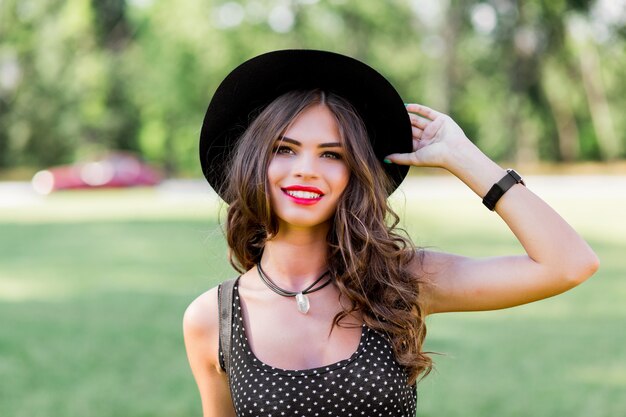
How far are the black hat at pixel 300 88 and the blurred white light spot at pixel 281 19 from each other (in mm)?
42971

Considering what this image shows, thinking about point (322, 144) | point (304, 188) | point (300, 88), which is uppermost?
point (300, 88)

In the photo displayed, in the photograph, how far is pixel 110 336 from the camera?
8133mm

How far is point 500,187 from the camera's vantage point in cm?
243

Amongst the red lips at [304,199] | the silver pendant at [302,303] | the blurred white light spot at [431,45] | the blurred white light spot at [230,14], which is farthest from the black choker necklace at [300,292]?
the blurred white light spot at [431,45]

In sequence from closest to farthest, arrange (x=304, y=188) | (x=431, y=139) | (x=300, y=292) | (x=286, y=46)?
(x=304, y=188), (x=300, y=292), (x=431, y=139), (x=286, y=46)

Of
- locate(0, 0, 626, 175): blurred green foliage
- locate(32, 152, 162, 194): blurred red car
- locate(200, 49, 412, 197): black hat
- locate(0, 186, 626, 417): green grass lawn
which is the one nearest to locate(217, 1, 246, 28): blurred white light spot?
locate(0, 0, 626, 175): blurred green foliage

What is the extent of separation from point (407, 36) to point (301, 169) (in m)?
46.8

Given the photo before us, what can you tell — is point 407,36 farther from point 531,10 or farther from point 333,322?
point 333,322

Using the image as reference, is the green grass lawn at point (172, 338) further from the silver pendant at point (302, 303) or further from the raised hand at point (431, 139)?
the raised hand at point (431, 139)

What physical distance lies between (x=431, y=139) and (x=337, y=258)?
444 millimetres

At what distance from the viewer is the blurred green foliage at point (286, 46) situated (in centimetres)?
4088

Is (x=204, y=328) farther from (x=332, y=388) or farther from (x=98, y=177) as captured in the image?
(x=98, y=177)

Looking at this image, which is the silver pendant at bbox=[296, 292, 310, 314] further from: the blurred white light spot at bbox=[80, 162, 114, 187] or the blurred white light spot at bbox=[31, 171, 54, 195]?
the blurred white light spot at bbox=[80, 162, 114, 187]

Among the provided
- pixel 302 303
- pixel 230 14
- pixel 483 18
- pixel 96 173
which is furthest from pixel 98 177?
pixel 302 303
